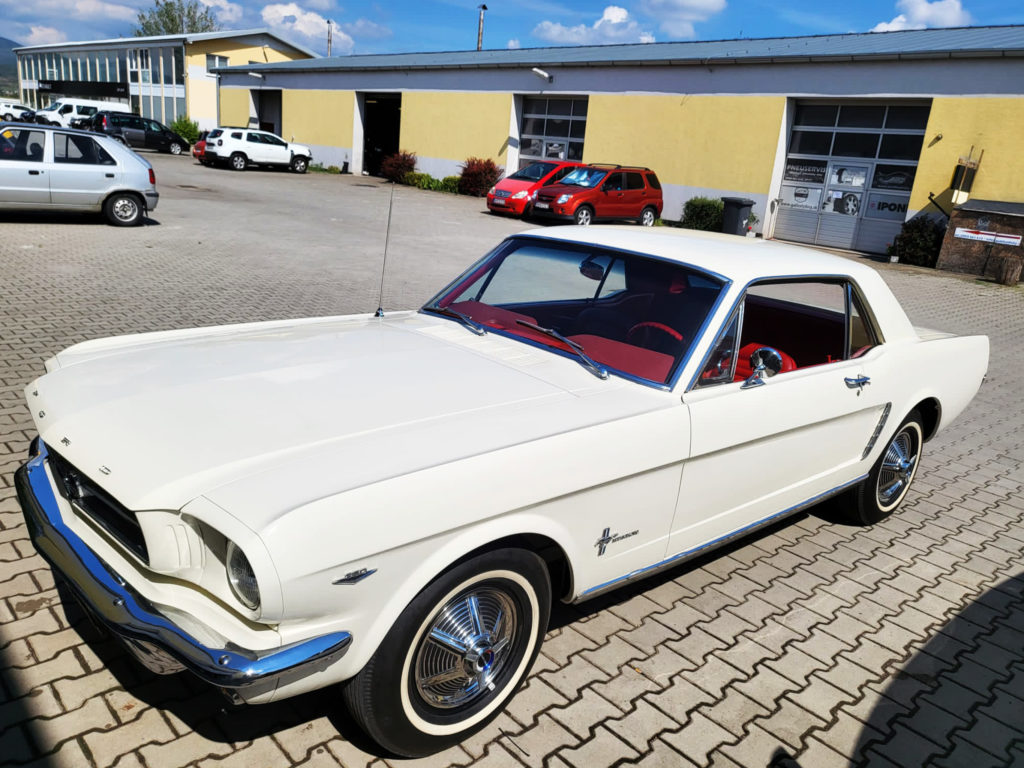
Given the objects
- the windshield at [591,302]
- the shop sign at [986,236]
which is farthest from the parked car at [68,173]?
the shop sign at [986,236]

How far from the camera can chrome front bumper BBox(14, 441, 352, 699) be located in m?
2.11

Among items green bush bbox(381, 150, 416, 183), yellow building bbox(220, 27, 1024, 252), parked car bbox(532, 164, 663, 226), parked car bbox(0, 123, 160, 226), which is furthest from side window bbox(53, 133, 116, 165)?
green bush bbox(381, 150, 416, 183)

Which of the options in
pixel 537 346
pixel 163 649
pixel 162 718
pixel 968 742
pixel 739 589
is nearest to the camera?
pixel 163 649

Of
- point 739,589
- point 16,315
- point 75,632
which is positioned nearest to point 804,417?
point 739,589

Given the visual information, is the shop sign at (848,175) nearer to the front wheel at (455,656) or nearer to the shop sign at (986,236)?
the shop sign at (986,236)

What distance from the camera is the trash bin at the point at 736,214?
2056cm

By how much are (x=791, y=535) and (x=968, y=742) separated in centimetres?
173

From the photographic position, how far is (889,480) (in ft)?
15.9

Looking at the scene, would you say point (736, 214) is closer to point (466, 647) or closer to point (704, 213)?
point (704, 213)

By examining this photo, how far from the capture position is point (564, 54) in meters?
29.4

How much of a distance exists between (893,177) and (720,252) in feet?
62.4

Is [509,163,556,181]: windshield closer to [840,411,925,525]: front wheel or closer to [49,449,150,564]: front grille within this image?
[840,411,925,525]: front wheel

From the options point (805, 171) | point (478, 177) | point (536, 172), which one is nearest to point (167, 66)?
point (478, 177)

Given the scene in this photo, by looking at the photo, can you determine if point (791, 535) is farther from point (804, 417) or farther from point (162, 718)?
point (162, 718)
